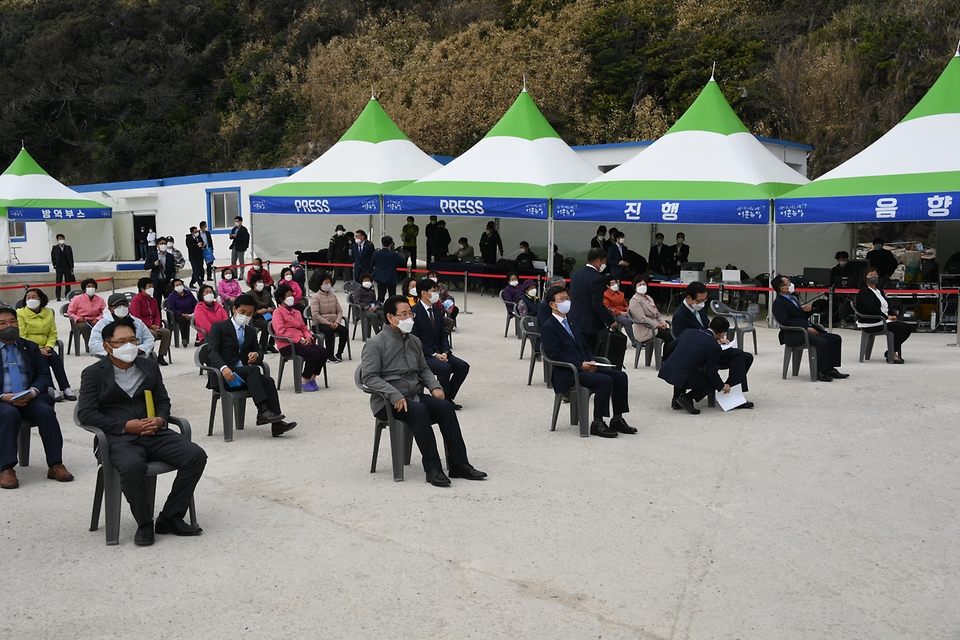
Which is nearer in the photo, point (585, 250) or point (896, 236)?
point (585, 250)

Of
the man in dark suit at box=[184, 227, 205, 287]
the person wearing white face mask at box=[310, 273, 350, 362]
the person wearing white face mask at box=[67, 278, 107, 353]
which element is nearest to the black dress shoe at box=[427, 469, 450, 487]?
the person wearing white face mask at box=[310, 273, 350, 362]

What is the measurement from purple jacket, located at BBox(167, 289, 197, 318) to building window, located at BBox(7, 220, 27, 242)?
21794 mm

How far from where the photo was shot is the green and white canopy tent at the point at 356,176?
2189 cm

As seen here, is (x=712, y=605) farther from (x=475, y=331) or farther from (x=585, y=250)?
(x=585, y=250)

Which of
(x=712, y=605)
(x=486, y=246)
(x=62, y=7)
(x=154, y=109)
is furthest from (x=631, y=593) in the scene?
(x=62, y=7)

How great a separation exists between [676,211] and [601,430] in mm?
9772

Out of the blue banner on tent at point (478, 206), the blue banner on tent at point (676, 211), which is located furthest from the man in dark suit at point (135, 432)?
the blue banner on tent at point (478, 206)

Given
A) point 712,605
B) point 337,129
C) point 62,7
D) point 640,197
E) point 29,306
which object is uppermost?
point 62,7

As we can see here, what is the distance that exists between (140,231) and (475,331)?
827 inches

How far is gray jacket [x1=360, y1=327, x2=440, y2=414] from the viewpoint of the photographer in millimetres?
7129

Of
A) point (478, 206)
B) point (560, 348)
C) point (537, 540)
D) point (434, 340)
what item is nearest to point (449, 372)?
point (434, 340)

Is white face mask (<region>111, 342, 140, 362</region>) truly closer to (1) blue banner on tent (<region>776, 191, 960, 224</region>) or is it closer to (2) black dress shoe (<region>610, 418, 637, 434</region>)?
(2) black dress shoe (<region>610, 418, 637, 434</region>)

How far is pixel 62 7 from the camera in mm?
53656

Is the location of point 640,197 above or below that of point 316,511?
above
